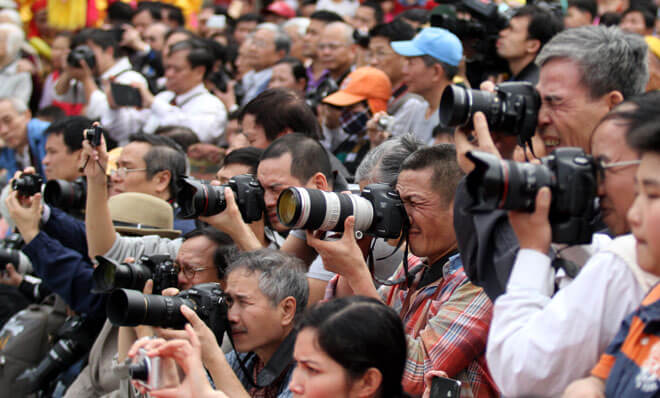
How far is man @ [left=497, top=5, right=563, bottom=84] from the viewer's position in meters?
4.50

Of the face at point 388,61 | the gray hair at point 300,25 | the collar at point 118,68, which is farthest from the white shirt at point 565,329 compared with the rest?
the gray hair at point 300,25

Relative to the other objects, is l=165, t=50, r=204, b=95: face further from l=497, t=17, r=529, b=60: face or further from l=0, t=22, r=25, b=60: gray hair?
l=497, t=17, r=529, b=60: face

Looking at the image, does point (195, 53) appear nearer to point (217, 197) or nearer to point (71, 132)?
point (71, 132)

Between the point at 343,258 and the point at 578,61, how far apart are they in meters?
0.85

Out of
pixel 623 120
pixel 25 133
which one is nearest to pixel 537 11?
pixel 623 120

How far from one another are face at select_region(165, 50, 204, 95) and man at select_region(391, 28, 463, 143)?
2.08 m

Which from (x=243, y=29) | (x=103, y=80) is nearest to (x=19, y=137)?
(x=103, y=80)

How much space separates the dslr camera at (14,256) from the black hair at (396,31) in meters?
2.50

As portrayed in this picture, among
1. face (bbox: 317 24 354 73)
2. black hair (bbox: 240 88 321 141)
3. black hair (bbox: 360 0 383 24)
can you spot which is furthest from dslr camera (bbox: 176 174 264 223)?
black hair (bbox: 360 0 383 24)

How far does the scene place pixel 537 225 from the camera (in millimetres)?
1868

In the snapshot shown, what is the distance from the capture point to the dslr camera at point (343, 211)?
8.55 ft

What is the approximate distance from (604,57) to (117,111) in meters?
4.53

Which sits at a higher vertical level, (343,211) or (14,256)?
(343,211)

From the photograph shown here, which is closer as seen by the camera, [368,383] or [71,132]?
[368,383]
